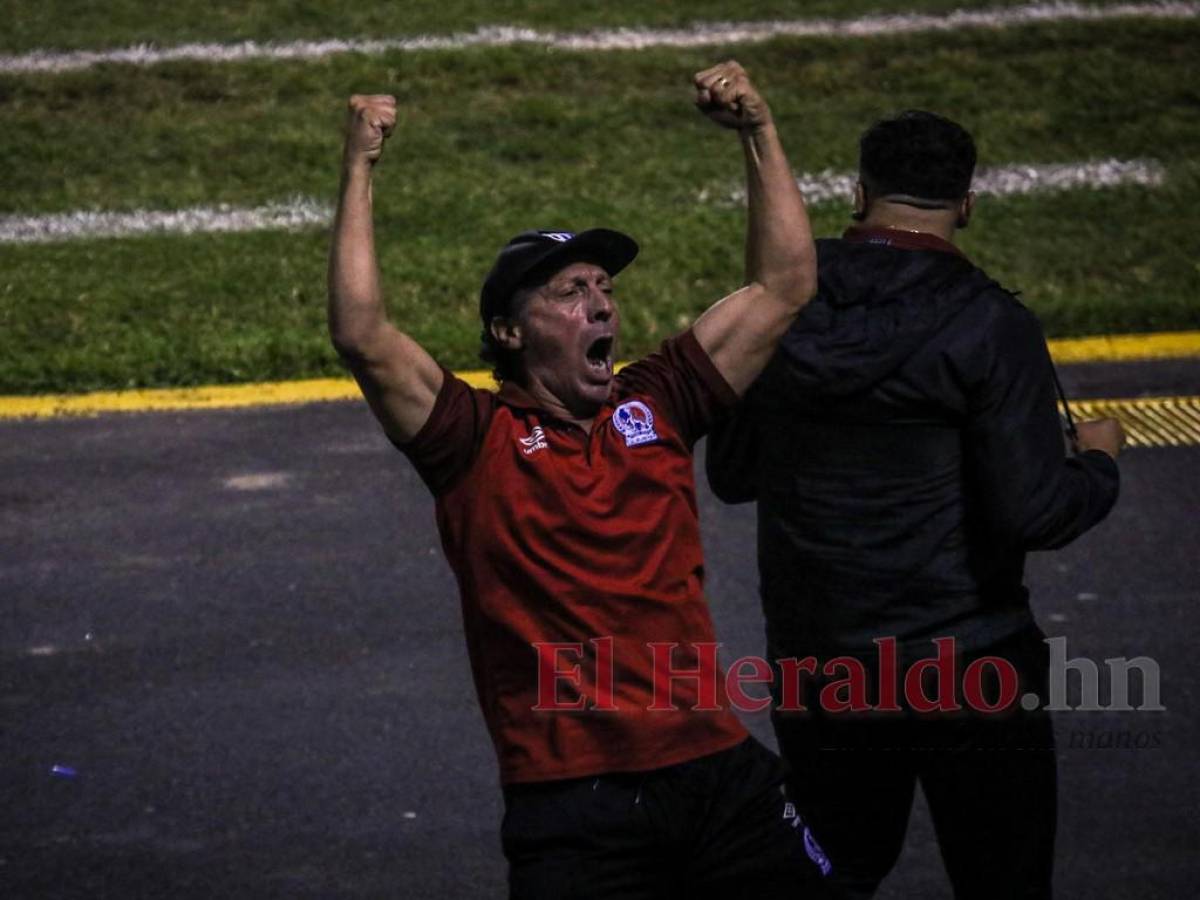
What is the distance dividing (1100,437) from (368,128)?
1.77 m

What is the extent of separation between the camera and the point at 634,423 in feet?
14.1

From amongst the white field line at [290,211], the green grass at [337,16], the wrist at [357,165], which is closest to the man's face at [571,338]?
the wrist at [357,165]

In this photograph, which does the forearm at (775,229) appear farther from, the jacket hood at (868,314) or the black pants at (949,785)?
the black pants at (949,785)

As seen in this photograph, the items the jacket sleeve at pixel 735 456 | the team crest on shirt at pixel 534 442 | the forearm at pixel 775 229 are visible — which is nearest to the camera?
the team crest on shirt at pixel 534 442

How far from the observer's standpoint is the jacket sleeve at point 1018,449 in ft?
14.6

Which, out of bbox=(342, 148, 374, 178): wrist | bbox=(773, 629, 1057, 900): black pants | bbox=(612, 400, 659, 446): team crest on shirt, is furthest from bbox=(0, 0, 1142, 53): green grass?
bbox=(342, 148, 374, 178): wrist

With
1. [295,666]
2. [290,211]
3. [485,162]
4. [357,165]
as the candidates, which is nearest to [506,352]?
[357,165]

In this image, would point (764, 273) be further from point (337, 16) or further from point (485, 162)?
point (337, 16)

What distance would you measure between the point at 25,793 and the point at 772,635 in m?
2.93

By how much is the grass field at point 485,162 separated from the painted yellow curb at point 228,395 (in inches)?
6.5

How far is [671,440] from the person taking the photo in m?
4.31

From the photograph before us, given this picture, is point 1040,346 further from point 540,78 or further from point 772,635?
point 540,78

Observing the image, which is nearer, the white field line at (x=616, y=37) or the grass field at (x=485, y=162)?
the grass field at (x=485, y=162)

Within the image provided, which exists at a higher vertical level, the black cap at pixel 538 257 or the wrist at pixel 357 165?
the wrist at pixel 357 165
